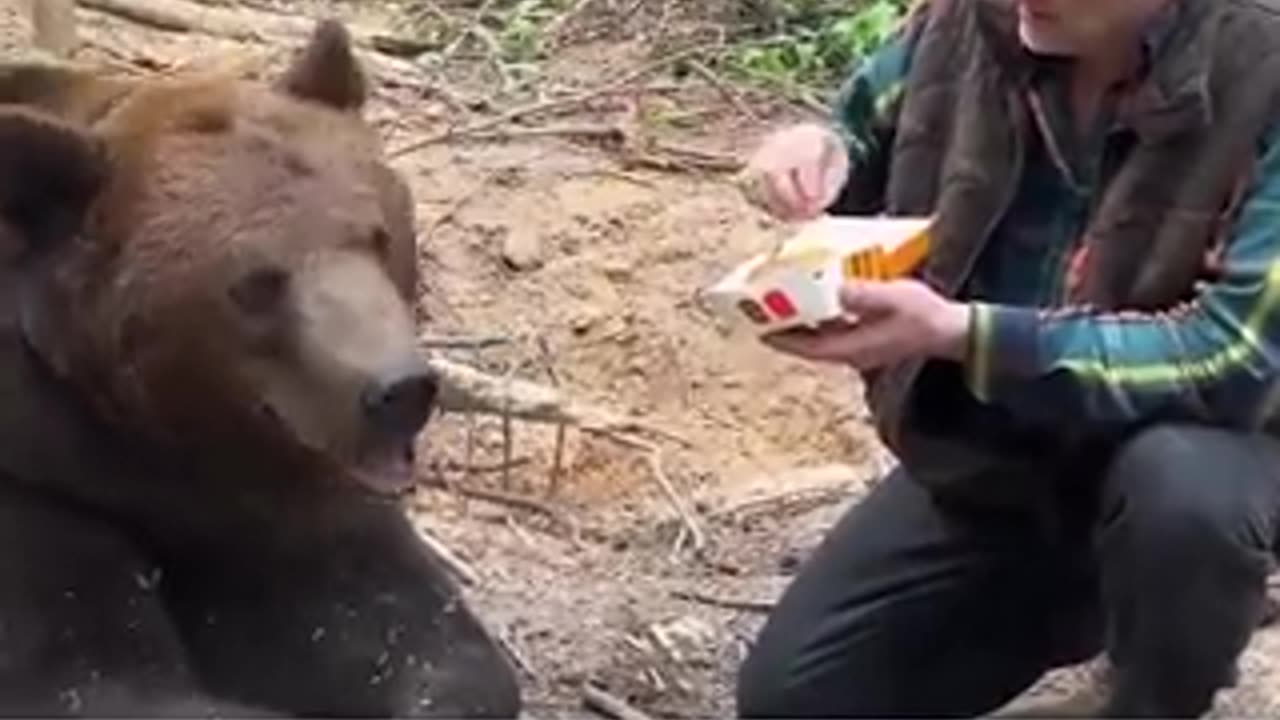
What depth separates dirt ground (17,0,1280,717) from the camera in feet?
19.6

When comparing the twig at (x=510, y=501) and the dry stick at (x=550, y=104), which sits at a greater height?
the twig at (x=510, y=501)

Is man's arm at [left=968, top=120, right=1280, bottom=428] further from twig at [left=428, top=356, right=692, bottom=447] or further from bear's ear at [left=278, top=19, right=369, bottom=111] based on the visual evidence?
twig at [left=428, top=356, right=692, bottom=447]

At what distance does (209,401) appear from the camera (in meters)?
4.48

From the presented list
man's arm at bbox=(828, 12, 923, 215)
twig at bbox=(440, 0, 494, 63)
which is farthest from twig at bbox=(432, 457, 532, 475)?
twig at bbox=(440, 0, 494, 63)

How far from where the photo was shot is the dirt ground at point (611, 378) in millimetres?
5973

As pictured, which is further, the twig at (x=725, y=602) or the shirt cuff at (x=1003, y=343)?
the twig at (x=725, y=602)

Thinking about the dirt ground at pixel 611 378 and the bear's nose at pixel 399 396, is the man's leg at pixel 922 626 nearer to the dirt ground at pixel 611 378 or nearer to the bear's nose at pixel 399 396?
the dirt ground at pixel 611 378

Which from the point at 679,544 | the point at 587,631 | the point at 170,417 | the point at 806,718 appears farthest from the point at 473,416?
the point at 170,417

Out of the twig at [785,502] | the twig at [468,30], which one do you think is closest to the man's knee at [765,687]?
the twig at [785,502]

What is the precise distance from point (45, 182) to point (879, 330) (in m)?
1.07

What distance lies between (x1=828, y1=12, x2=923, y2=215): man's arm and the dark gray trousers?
1.55 feet

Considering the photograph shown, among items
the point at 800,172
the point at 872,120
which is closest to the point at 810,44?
the point at 872,120

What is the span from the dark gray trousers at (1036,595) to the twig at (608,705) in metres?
0.27

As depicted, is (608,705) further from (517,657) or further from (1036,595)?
(1036,595)
